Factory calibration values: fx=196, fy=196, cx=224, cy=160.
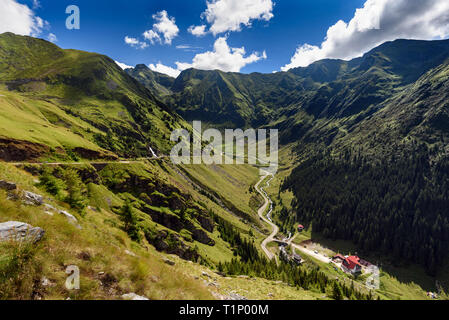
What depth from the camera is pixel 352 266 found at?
112 metres

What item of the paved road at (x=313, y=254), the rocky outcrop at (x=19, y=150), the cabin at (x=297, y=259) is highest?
the rocky outcrop at (x=19, y=150)

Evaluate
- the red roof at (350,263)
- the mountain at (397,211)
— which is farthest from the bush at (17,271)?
the mountain at (397,211)

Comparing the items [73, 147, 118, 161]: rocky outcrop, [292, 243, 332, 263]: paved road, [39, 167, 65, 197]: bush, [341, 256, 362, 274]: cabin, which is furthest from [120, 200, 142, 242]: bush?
[292, 243, 332, 263]: paved road

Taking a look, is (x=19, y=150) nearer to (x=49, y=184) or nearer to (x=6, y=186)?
(x=49, y=184)

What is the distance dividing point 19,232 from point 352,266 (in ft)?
471

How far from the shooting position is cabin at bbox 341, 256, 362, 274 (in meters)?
111

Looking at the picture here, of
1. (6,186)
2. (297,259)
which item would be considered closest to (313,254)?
(297,259)

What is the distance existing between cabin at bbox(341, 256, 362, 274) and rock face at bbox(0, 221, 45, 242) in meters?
141

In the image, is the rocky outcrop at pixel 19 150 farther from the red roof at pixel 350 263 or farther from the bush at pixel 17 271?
the red roof at pixel 350 263

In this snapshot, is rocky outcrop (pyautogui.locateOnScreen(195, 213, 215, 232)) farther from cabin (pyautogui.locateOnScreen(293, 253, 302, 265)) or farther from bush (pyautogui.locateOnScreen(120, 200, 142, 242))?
bush (pyautogui.locateOnScreen(120, 200, 142, 242))

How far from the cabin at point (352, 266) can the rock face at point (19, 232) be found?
141m

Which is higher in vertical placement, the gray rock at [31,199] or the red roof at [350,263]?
the gray rock at [31,199]

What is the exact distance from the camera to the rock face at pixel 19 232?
9.52m
